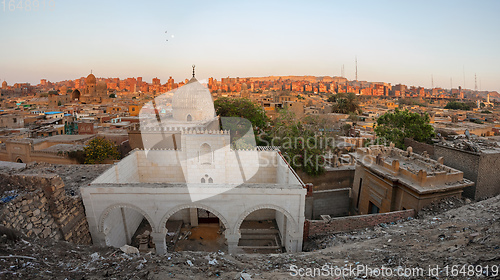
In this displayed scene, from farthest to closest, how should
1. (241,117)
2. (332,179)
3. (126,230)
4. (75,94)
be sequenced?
1. (75,94)
2. (241,117)
3. (332,179)
4. (126,230)

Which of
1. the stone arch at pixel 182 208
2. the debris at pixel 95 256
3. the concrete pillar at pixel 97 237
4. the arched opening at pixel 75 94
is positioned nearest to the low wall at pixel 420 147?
the stone arch at pixel 182 208

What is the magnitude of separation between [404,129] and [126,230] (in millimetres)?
17918

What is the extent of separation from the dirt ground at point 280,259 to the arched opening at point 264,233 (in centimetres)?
384

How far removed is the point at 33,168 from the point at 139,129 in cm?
666

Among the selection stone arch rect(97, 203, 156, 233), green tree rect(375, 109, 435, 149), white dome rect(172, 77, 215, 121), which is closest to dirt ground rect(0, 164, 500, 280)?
stone arch rect(97, 203, 156, 233)

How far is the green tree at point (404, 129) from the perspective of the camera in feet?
59.4

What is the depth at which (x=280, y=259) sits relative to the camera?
6.55 metres

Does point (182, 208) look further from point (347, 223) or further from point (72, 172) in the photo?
point (72, 172)

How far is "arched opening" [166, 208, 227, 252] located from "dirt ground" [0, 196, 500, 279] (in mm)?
4626

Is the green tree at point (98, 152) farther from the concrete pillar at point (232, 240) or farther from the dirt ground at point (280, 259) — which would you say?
the concrete pillar at point (232, 240)

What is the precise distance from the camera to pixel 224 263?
5.95 meters

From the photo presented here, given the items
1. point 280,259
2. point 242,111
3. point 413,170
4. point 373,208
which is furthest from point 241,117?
point 280,259

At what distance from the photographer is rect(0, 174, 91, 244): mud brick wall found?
7.09 meters

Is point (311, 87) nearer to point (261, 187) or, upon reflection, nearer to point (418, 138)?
point (418, 138)
